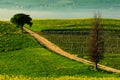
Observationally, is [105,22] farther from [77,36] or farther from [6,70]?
[6,70]

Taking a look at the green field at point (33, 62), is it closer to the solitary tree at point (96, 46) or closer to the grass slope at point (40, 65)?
the grass slope at point (40, 65)

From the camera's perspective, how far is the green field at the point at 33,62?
7094 cm

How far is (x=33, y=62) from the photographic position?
81.7 m

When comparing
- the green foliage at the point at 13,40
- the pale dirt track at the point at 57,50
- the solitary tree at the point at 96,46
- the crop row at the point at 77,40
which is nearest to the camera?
the pale dirt track at the point at 57,50

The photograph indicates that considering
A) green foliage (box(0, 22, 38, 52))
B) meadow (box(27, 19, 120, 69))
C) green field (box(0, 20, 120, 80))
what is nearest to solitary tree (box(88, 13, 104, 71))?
green field (box(0, 20, 120, 80))

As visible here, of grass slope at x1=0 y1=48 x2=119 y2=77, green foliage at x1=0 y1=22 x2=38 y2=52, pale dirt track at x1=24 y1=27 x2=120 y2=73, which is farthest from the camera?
green foliage at x1=0 y1=22 x2=38 y2=52

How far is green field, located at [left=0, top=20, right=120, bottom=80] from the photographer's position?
70.9 m

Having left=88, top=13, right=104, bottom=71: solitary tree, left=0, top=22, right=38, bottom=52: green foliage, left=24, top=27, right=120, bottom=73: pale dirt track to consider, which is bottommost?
left=24, top=27, right=120, bottom=73: pale dirt track

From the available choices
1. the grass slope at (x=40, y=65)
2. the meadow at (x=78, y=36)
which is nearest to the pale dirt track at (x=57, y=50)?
the meadow at (x=78, y=36)

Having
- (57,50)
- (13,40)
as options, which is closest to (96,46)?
(57,50)

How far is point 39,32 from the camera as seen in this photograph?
406 ft

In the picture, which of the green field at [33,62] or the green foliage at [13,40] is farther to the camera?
the green foliage at [13,40]

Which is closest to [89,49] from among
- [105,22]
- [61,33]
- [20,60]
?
[20,60]

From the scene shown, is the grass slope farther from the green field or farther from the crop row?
the crop row
